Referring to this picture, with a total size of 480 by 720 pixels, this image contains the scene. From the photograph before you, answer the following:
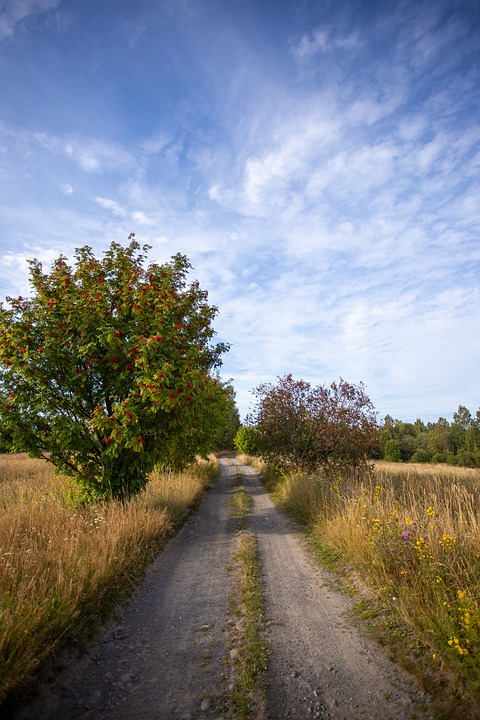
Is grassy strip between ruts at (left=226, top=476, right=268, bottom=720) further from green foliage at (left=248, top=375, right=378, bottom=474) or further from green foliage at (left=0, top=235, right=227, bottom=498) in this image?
green foliage at (left=248, top=375, right=378, bottom=474)

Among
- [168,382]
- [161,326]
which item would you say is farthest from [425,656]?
[161,326]

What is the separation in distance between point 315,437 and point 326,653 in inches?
495

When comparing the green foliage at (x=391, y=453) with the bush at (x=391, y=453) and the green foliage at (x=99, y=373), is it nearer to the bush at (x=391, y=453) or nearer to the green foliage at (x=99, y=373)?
the bush at (x=391, y=453)

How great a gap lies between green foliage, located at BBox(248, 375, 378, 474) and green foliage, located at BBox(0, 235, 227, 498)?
811cm

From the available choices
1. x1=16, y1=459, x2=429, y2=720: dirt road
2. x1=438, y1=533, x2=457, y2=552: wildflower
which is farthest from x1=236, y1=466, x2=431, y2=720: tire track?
x1=438, y1=533, x2=457, y2=552: wildflower

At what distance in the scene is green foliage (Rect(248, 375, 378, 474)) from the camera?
47.3 ft

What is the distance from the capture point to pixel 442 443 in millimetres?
84688

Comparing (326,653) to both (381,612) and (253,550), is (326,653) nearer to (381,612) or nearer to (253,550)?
(381,612)

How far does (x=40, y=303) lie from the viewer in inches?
322

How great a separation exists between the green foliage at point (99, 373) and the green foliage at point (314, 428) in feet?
26.6

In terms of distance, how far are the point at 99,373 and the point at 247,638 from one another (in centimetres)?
579

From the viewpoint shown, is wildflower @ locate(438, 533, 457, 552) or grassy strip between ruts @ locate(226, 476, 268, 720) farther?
wildflower @ locate(438, 533, 457, 552)

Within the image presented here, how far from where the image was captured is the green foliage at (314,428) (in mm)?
14422

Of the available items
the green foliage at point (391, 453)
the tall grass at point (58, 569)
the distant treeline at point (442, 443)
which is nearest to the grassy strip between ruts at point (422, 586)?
the tall grass at point (58, 569)
